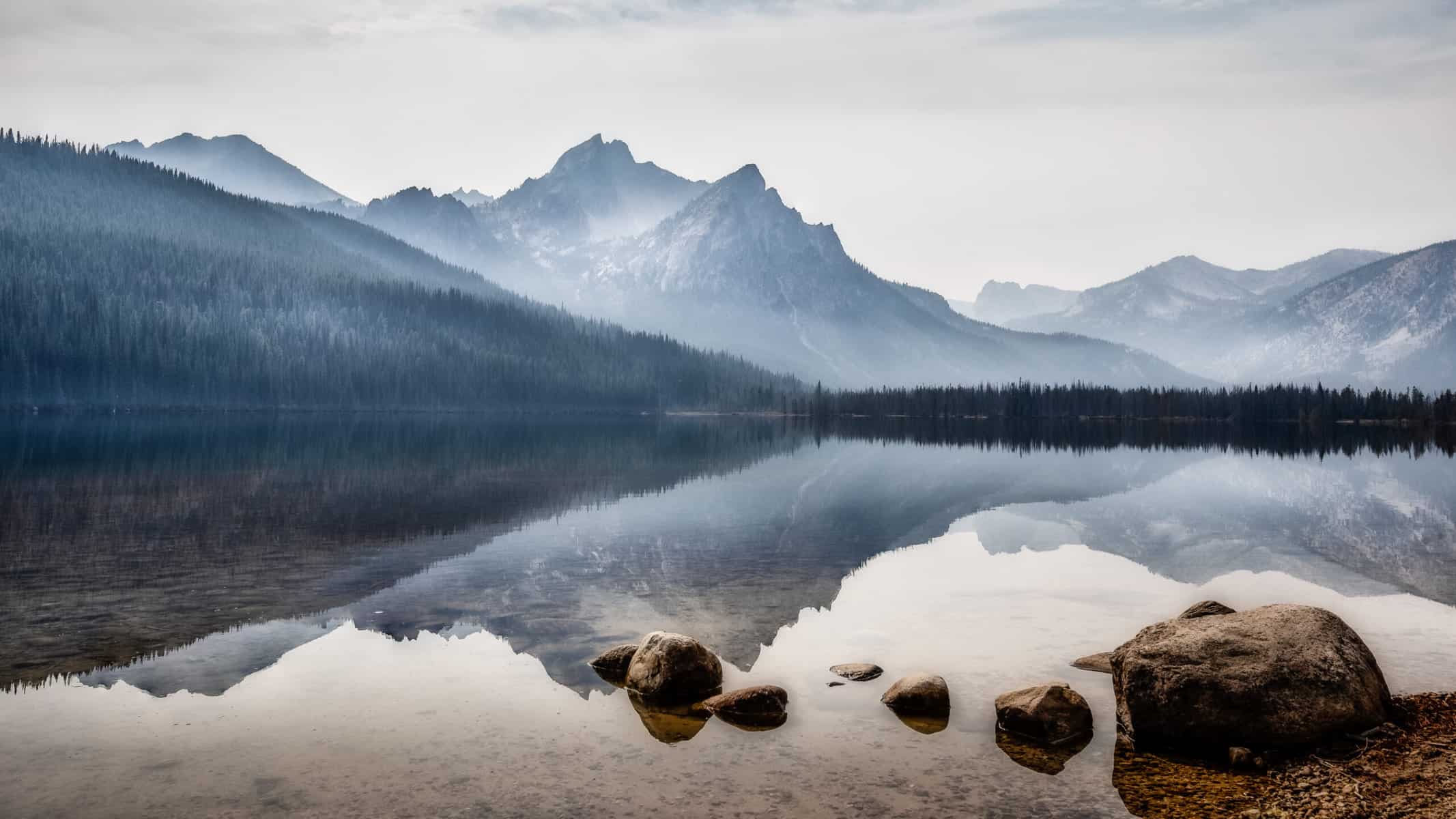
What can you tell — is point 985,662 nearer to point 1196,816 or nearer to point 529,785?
point 1196,816

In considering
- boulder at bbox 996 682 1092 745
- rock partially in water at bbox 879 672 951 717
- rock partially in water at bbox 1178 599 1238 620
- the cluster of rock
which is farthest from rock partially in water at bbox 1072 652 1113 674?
rock partially in water at bbox 879 672 951 717

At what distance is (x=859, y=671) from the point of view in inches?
781

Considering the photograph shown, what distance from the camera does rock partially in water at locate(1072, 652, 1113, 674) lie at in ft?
66.9

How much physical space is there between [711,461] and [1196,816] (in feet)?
248

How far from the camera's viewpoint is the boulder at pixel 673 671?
18.1 meters

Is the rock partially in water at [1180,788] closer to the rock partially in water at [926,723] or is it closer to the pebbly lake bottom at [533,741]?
the pebbly lake bottom at [533,741]

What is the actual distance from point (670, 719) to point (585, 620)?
8.39 m

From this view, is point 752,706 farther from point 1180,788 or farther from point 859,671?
point 1180,788

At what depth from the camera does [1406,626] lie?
24266 millimetres

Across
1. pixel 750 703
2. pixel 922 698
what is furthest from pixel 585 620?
pixel 922 698

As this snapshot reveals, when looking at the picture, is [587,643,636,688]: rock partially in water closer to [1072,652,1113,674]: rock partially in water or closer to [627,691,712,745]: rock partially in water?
[627,691,712,745]: rock partially in water

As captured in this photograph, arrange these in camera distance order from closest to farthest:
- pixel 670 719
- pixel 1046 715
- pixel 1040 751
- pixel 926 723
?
pixel 1040 751, pixel 1046 715, pixel 926 723, pixel 670 719

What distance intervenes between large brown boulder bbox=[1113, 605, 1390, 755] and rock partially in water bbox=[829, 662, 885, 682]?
16.4 feet

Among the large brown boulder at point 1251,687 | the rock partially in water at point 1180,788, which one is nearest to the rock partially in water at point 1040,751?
the rock partially in water at point 1180,788
